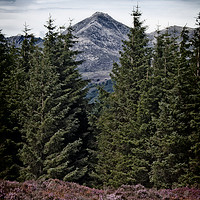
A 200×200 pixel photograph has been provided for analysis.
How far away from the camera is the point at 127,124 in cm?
1995

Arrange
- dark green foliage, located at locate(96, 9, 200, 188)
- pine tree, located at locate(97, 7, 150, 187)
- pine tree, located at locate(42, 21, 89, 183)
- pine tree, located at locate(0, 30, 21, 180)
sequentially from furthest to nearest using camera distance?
pine tree, located at locate(42, 21, 89, 183), pine tree, located at locate(97, 7, 150, 187), pine tree, located at locate(0, 30, 21, 180), dark green foliage, located at locate(96, 9, 200, 188)

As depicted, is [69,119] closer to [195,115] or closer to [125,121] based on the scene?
[125,121]

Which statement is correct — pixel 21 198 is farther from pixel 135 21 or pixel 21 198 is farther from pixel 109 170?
pixel 135 21

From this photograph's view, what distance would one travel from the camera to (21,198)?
23.4ft

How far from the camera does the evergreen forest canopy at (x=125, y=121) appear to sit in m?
16.7

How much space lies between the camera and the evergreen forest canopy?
54.9ft

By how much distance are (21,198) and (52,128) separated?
12.8 m

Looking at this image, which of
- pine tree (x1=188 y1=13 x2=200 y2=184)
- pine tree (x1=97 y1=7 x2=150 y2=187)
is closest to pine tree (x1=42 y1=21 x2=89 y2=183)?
pine tree (x1=97 y1=7 x2=150 y2=187)

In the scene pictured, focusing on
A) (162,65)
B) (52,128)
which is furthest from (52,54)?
(162,65)

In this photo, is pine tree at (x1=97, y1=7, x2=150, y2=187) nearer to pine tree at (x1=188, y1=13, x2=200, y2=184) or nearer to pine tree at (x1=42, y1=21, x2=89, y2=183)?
pine tree at (x1=42, y1=21, x2=89, y2=183)

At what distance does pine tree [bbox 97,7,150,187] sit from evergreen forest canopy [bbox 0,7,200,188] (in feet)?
0.30

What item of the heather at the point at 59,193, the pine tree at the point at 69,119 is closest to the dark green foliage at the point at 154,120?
the pine tree at the point at 69,119

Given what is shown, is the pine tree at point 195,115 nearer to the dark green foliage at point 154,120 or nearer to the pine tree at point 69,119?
the dark green foliage at point 154,120

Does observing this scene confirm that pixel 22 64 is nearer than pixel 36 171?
No
